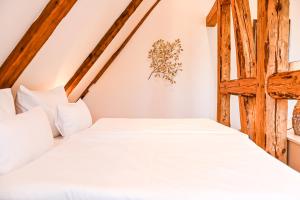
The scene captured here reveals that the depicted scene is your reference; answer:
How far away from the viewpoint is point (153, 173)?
118cm

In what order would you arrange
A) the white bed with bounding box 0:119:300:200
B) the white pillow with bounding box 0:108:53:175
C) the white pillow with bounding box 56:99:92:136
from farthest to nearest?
the white pillow with bounding box 56:99:92:136, the white pillow with bounding box 0:108:53:175, the white bed with bounding box 0:119:300:200

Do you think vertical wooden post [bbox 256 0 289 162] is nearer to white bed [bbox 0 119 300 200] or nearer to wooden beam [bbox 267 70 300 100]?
wooden beam [bbox 267 70 300 100]

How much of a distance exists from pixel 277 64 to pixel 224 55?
1.42m

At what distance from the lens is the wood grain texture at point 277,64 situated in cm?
183

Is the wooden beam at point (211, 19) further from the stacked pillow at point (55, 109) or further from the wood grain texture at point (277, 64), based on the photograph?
the stacked pillow at point (55, 109)

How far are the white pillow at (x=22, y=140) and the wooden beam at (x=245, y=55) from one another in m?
1.76

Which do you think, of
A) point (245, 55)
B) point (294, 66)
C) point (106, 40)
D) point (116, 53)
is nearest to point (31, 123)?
point (294, 66)

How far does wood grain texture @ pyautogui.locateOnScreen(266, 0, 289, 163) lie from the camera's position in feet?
6.00

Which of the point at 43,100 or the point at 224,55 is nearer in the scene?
the point at 43,100

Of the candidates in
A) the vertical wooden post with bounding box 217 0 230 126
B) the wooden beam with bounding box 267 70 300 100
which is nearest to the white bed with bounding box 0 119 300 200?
the wooden beam with bounding box 267 70 300 100

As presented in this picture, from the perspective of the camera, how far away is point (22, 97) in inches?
79.4

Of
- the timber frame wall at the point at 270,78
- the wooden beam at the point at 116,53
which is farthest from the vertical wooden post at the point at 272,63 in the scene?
the wooden beam at the point at 116,53

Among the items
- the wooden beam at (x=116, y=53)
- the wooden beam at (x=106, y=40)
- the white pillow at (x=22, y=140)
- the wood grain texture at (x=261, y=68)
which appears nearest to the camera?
the white pillow at (x=22, y=140)

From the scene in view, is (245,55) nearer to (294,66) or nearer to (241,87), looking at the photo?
(241,87)
